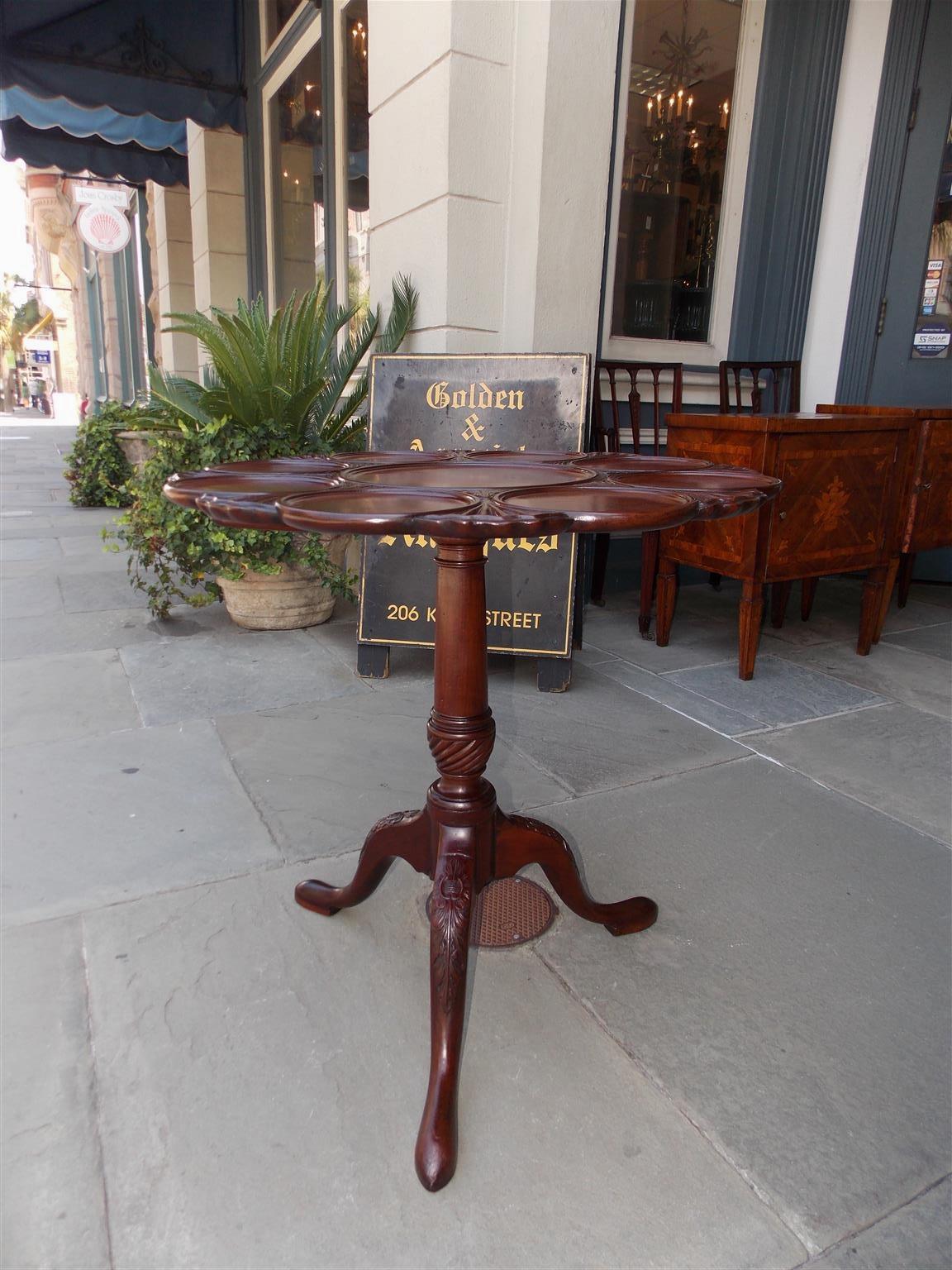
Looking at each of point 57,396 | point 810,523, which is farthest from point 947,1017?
point 57,396

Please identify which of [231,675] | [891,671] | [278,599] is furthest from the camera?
[278,599]

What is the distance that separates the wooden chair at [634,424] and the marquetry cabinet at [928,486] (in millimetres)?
1010

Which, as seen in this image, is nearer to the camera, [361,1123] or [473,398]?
[361,1123]

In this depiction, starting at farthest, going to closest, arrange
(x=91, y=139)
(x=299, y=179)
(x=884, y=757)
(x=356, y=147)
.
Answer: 1. (x=91, y=139)
2. (x=299, y=179)
3. (x=356, y=147)
4. (x=884, y=757)

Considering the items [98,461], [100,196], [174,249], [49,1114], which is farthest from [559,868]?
[100,196]

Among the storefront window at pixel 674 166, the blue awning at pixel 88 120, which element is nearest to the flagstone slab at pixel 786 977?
the storefront window at pixel 674 166

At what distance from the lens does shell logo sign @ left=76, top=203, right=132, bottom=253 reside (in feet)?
37.0

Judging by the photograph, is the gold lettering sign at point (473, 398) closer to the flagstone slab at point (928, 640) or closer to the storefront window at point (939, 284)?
the flagstone slab at point (928, 640)

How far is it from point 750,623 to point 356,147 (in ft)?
13.3

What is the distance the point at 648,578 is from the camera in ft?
12.3

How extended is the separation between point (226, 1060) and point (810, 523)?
2739 mm

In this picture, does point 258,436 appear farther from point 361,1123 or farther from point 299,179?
point 299,179

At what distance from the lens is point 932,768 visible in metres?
2.56

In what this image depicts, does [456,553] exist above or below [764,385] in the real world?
below
